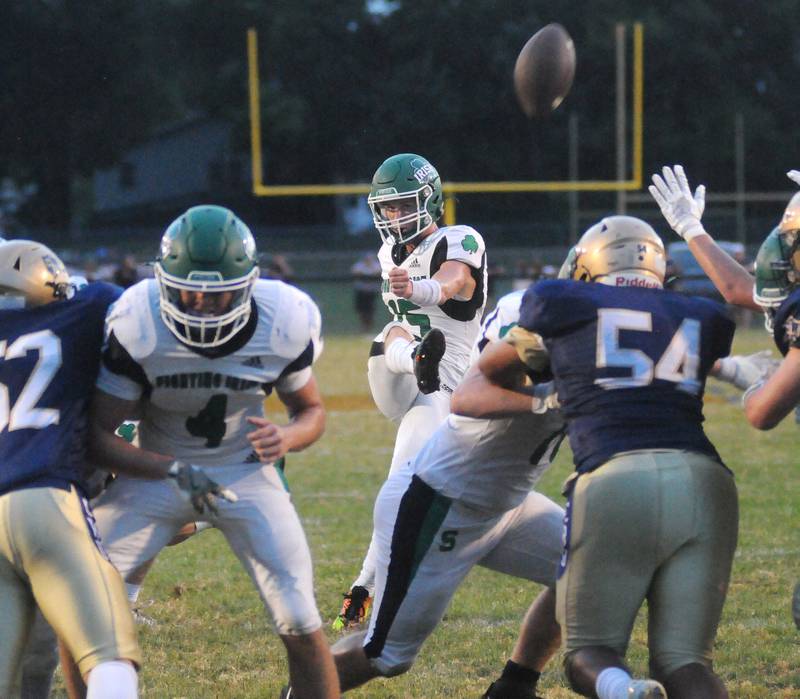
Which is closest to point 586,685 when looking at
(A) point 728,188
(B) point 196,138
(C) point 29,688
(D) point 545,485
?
(C) point 29,688

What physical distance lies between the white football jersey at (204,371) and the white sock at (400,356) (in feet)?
4.88

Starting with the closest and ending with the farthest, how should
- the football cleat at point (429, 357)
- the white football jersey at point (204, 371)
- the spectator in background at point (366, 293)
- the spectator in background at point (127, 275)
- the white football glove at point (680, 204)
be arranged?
the white football jersey at point (204, 371)
the white football glove at point (680, 204)
the football cleat at point (429, 357)
the spectator in background at point (127, 275)
the spectator in background at point (366, 293)

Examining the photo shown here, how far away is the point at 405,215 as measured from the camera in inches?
218

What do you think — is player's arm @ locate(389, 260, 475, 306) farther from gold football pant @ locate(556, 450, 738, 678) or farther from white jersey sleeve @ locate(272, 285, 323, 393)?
gold football pant @ locate(556, 450, 738, 678)

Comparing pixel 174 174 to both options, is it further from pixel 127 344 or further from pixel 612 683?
pixel 612 683

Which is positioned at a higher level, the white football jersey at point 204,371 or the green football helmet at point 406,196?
the green football helmet at point 406,196

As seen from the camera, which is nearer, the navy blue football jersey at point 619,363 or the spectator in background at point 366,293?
the navy blue football jersey at point 619,363

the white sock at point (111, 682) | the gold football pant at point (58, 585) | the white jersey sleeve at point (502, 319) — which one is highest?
the white jersey sleeve at point (502, 319)

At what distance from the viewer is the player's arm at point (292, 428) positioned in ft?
11.7

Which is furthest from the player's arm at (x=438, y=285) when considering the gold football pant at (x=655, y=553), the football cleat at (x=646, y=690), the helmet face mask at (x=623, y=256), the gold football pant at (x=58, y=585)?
the football cleat at (x=646, y=690)

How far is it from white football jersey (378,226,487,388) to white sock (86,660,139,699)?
8.25 feet

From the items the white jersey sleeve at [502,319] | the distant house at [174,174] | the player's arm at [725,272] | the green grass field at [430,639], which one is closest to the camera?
the white jersey sleeve at [502,319]

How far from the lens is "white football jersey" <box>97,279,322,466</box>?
3.49 m

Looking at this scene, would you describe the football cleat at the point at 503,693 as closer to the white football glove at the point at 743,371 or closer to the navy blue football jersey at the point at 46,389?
the white football glove at the point at 743,371
